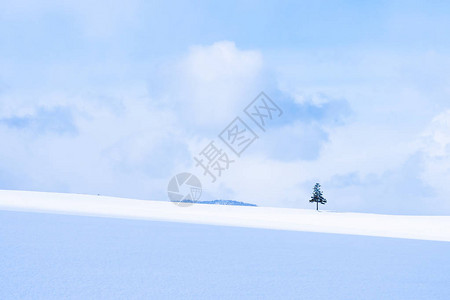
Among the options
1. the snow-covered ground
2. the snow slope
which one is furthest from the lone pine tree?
the snow-covered ground

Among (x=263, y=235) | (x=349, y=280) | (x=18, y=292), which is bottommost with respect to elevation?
(x=18, y=292)

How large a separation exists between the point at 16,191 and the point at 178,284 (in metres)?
29.0

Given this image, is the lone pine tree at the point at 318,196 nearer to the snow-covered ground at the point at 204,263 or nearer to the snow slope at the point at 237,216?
the snow slope at the point at 237,216

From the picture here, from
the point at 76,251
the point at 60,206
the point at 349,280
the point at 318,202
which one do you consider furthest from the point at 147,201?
the point at 349,280

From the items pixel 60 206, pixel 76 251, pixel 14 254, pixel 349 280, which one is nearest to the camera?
pixel 349 280

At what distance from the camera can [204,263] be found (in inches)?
429

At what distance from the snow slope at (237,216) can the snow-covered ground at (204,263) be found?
2.70 meters

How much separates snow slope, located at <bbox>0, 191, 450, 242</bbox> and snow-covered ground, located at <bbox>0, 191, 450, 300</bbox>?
270 cm

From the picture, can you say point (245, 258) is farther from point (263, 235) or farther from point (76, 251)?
point (263, 235)

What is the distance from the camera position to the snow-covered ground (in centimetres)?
840

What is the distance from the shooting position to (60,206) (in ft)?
89.1


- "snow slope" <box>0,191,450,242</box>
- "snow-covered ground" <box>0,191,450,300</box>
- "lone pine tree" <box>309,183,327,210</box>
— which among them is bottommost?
"snow-covered ground" <box>0,191,450,300</box>

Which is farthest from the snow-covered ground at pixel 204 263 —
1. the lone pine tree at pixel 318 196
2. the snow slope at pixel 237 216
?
the lone pine tree at pixel 318 196

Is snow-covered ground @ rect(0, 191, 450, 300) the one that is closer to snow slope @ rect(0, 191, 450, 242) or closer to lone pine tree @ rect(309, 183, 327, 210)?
→ snow slope @ rect(0, 191, 450, 242)
